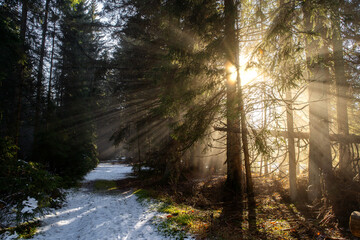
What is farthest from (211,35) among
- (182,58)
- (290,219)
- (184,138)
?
(290,219)

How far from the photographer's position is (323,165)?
270 inches

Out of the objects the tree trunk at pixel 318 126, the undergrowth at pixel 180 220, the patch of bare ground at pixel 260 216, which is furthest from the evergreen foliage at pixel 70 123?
the tree trunk at pixel 318 126

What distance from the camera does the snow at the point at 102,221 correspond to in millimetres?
5082

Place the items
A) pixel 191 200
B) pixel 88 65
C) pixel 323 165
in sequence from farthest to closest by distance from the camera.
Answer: pixel 88 65, pixel 191 200, pixel 323 165

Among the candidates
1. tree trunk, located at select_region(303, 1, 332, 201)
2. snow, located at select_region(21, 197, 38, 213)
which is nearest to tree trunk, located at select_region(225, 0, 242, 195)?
tree trunk, located at select_region(303, 1, 332, 201)

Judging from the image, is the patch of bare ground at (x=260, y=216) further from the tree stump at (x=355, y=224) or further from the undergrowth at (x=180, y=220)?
the tree stump at (x=355, y=224)

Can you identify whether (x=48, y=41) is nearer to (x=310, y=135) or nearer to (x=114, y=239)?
(x=114, y=239)

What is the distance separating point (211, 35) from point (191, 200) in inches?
256

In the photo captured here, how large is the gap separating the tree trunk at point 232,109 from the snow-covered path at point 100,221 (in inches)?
141

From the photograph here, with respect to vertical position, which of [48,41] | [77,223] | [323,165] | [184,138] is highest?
[48,41]

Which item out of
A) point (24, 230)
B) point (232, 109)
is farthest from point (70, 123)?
point (232, 109)

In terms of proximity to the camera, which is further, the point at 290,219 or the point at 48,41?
the point at 48,41

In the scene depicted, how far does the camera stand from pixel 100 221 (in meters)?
6.09

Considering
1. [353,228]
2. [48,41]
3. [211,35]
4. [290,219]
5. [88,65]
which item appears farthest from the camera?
[48,41]
